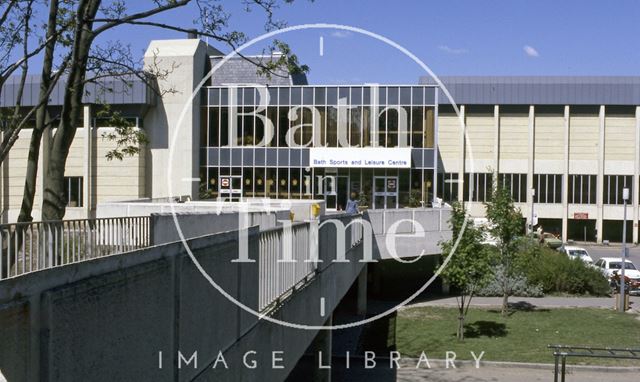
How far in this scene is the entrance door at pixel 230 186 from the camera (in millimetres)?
48062

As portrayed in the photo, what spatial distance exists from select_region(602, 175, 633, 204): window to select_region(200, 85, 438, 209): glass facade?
849 inches

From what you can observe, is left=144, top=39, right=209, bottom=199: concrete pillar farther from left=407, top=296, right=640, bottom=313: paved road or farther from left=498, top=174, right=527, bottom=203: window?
left=498, top=174, right=527, bottom=203: window

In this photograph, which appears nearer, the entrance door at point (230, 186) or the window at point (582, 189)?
the entrance door at point (230, 186)

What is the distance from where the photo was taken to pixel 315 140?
1850 inches

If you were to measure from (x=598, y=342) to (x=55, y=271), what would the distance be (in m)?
21.8

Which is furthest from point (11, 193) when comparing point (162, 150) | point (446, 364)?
point (446, 364)

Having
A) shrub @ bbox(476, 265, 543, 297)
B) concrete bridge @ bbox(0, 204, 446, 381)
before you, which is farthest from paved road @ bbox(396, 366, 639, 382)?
shrub @ bbox(476, 265, 543, 297)

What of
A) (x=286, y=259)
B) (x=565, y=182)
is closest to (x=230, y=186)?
(x=565, y=182)

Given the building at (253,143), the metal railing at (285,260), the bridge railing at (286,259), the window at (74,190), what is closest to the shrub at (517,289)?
the building at (253,143)

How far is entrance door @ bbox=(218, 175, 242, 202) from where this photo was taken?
48.1 metres

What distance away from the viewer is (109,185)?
1822 inches

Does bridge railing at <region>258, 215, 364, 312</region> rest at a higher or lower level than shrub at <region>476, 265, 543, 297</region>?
higher

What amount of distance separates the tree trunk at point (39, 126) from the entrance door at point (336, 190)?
109 feet

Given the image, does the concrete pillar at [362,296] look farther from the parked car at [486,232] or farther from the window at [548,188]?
Result: the window at [548,188]
